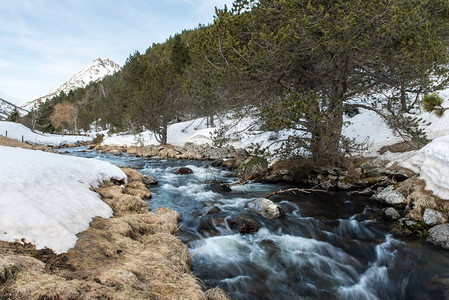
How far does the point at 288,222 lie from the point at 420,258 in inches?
131

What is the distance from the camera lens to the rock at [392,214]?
7.84 m

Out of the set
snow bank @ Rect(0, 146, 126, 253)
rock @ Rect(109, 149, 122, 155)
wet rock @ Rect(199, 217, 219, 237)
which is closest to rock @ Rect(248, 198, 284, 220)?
wet rock @ Rect(199, 217, 219, 237)

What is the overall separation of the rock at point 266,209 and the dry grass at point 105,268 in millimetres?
3516

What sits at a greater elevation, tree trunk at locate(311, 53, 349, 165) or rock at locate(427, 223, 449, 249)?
tree trunk at locate(311, 53, 349, 165)

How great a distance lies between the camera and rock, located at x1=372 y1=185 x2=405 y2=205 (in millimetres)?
8555

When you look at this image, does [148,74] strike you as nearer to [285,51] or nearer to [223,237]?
[285,51]

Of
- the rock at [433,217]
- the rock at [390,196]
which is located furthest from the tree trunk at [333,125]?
the rock at [433,217]

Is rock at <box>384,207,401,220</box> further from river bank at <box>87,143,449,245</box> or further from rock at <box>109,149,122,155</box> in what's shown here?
rock at <box>109,149,122,155</box>

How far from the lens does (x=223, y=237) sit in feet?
22.3

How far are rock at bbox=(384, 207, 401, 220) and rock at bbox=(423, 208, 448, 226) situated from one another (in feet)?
2.76

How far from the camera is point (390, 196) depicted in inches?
349

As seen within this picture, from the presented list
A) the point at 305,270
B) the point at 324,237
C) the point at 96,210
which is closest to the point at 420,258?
the point at 324,237

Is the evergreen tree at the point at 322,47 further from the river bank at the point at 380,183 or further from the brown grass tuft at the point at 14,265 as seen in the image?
the brown grass tuft at the point at 14,265

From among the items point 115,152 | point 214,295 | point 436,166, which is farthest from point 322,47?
point 115,152
